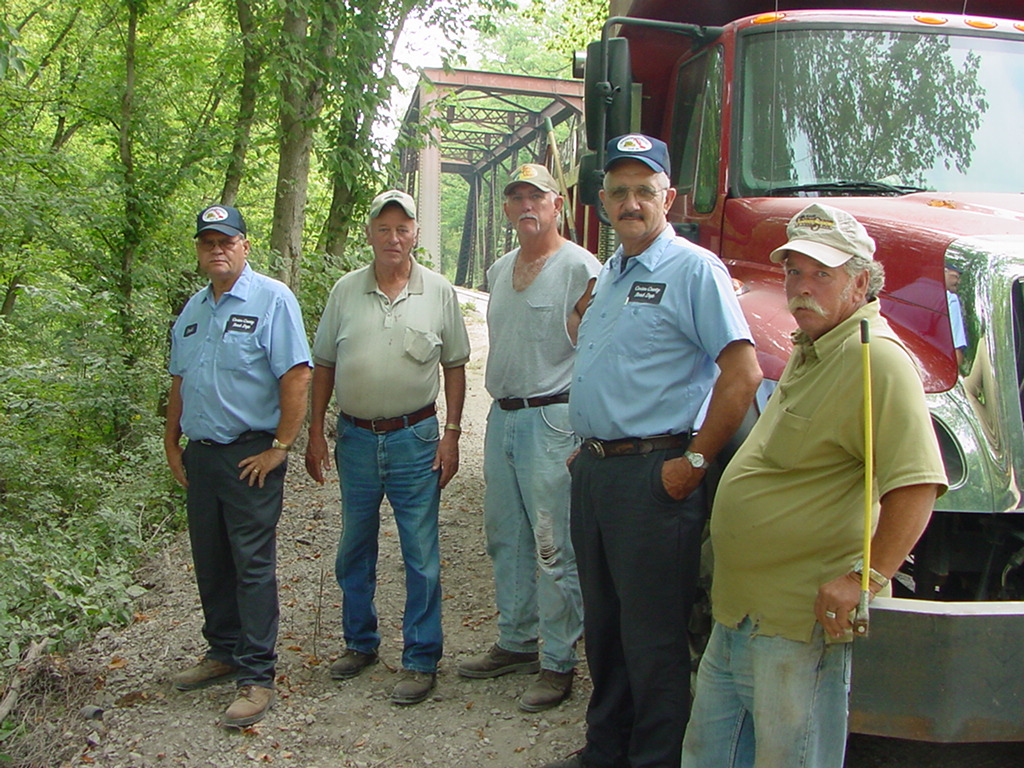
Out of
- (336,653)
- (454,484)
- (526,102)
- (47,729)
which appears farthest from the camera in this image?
(526,102)

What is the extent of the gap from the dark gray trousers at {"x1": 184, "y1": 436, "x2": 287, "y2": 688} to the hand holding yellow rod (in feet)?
8.63

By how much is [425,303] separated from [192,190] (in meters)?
6.59

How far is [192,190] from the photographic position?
32.7 ft

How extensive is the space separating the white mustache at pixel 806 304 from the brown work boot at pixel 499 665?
253 cm

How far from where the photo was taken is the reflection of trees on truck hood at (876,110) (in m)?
4.13

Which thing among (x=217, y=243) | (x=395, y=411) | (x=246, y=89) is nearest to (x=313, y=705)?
(x=395, y=411)

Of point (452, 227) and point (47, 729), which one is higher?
point (452, 227)

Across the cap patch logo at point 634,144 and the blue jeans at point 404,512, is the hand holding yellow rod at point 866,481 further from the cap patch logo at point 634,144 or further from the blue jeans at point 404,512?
the blue jeans at point 404,512

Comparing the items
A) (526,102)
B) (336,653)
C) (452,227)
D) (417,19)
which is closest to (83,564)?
(336,653)

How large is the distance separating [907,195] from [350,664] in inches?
123

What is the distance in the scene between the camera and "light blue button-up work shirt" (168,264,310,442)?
405cm

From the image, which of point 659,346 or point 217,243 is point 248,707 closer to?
point 217,243

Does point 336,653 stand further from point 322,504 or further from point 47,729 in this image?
point 322,504

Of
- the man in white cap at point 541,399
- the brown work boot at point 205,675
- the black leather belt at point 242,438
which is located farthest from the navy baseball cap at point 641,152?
the brown work boot at point 205,675
